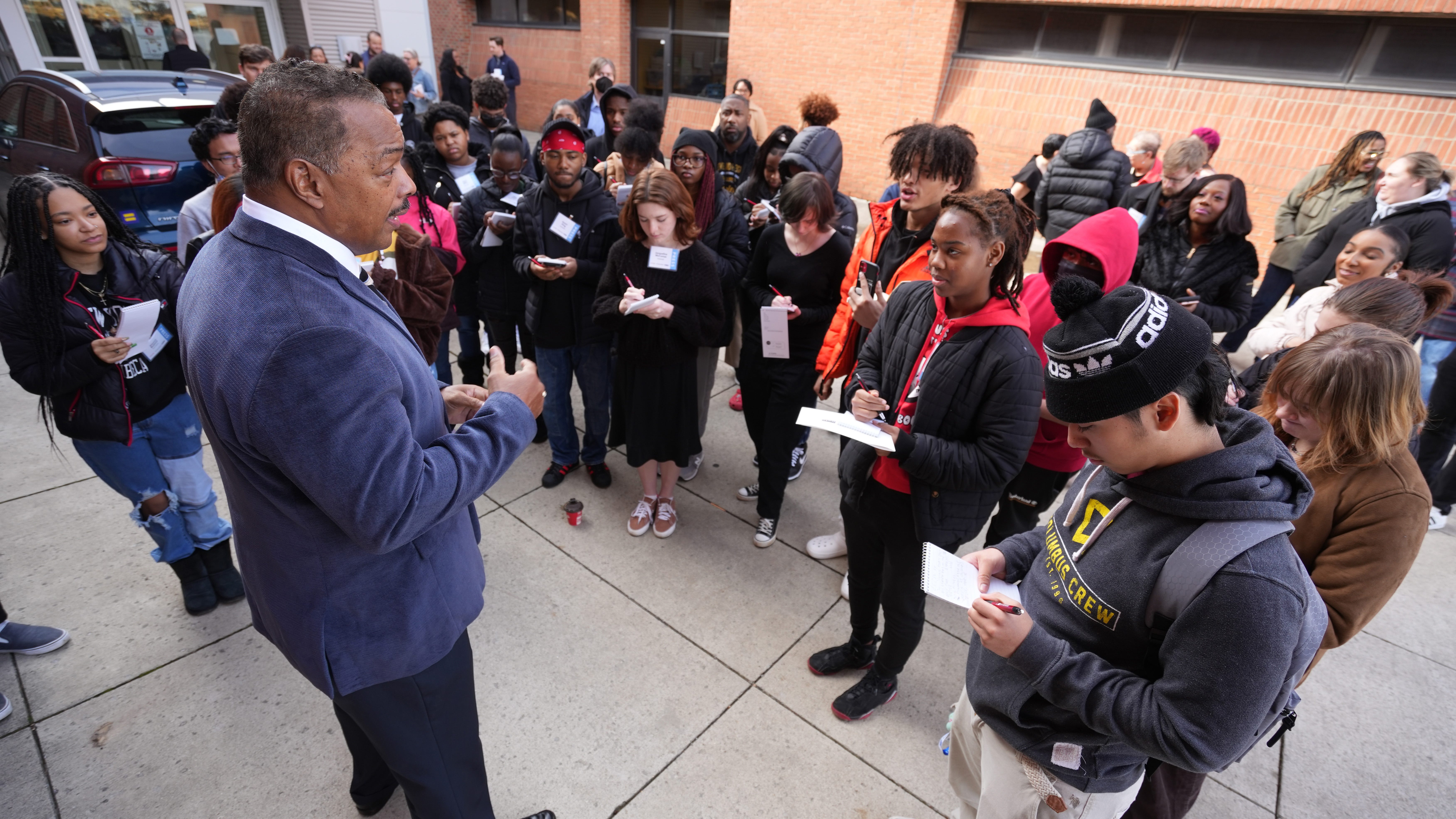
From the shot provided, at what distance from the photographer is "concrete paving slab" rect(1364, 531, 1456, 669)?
3.31 meters

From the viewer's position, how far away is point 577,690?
110 inches

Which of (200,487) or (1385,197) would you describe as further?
(1385,197)

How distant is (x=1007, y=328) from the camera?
212 cm

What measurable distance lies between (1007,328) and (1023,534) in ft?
2.24

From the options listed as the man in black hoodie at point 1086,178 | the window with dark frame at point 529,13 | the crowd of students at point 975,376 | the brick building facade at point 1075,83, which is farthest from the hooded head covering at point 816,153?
the window with dark frame at point 529,13

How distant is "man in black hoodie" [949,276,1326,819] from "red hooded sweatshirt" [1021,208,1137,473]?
133cm

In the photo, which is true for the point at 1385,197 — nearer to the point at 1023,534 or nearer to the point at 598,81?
the point at 1023,534

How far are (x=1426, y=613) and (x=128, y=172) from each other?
9.09m

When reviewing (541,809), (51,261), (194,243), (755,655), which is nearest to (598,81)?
(194,243)

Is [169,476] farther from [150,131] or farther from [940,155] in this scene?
[150,131]

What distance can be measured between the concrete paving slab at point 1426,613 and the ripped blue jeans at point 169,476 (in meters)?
5.53

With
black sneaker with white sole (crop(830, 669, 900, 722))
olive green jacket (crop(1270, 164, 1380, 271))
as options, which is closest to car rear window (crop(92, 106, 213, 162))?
black sneaker with white sole (crop(830, 669, 900, 722))

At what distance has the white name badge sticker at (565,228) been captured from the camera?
3682 millimetres

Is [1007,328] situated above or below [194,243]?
above
